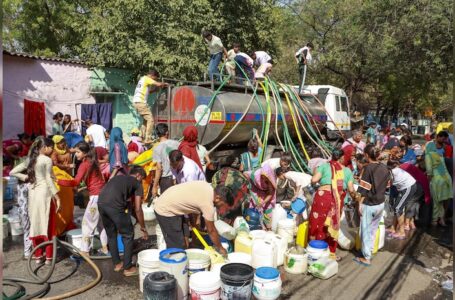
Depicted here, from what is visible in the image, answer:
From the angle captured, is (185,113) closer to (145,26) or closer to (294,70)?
(145,26)

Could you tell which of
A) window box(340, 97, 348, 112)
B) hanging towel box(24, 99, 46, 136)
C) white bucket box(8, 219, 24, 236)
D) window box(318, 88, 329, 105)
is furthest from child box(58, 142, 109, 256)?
window box(340, 97, 348, 112)

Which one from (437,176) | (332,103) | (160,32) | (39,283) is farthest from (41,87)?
(437,176)

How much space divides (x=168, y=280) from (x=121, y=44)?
12.0 meters

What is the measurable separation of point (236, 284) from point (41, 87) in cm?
1245

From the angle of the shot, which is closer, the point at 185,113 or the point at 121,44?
the point at 185,113

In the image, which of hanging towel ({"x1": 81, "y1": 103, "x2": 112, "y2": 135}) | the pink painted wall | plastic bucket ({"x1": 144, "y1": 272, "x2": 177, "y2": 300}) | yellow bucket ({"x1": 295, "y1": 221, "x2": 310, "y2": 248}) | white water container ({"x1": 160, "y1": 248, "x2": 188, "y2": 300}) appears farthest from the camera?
hanging towel ({"x1": 81, "y1": 103, "x2": 112, "y2": 135})

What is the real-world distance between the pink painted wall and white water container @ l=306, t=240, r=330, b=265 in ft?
38.0

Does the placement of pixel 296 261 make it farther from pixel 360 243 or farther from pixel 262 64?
pixel 262 64

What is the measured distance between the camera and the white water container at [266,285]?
4125 millimetres

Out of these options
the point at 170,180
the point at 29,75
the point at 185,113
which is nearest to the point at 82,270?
the point at 170,180

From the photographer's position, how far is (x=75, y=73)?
14.7 m

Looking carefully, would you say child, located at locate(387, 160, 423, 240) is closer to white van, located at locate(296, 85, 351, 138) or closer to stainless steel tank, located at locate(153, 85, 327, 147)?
stainless steel tank, located at locate(153, 85, 327, 147)

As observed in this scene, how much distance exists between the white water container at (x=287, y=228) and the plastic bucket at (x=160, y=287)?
240 centimetres

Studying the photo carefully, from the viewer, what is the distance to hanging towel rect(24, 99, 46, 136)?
13.0 meters
